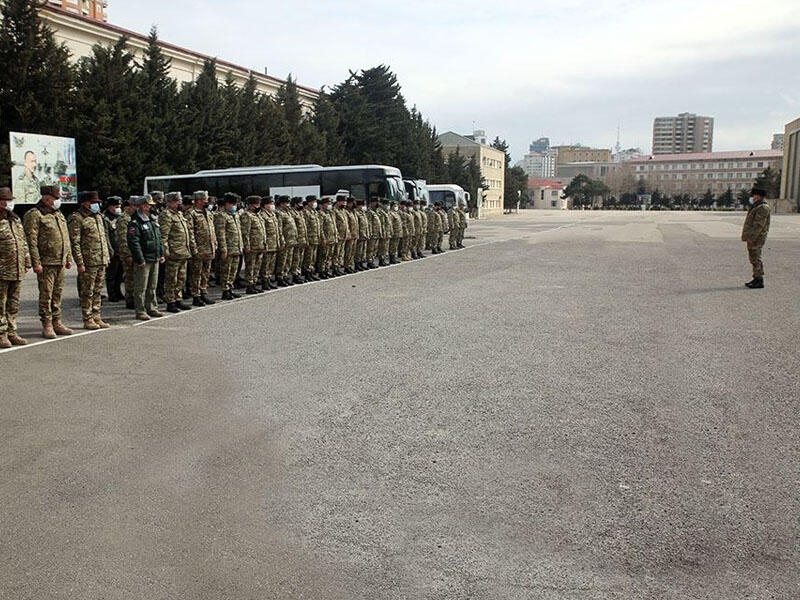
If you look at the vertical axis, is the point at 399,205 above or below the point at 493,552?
above

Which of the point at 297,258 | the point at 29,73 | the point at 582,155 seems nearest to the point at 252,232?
the point at 297,258

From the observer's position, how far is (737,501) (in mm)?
3965

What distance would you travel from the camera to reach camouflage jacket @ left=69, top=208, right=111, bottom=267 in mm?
9258

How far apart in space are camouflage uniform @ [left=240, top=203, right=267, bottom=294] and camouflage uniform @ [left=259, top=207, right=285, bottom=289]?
4.1 inches

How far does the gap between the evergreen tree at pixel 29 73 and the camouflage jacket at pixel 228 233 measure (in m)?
14.4

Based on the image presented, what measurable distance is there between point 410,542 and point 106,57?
26.5 metres

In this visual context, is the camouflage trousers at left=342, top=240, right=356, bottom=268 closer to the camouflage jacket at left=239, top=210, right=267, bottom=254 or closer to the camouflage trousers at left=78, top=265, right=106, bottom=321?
Answer: the camouflage jacket at left=239, top=210, right=267, bottom=254

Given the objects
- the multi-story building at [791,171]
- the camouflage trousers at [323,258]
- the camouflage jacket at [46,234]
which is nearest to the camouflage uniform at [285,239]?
the camouflage trousers at [323,258]

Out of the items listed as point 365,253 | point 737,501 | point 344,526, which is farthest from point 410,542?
point 365,253

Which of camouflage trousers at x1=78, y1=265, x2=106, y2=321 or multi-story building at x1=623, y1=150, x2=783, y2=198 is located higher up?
multi-story building at x1=623, y1=150, x2=783, y2=198

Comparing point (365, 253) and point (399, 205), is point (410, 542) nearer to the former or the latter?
point (365, 253)

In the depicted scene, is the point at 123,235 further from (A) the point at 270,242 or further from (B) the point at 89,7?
(B) the point at 89,7

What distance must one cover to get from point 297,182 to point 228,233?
1485cm

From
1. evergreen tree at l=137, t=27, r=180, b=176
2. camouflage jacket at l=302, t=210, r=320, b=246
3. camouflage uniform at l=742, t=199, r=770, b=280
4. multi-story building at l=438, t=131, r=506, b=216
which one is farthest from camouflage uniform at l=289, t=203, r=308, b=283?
multi-story building at l=438, t=131, r=506, b=216
